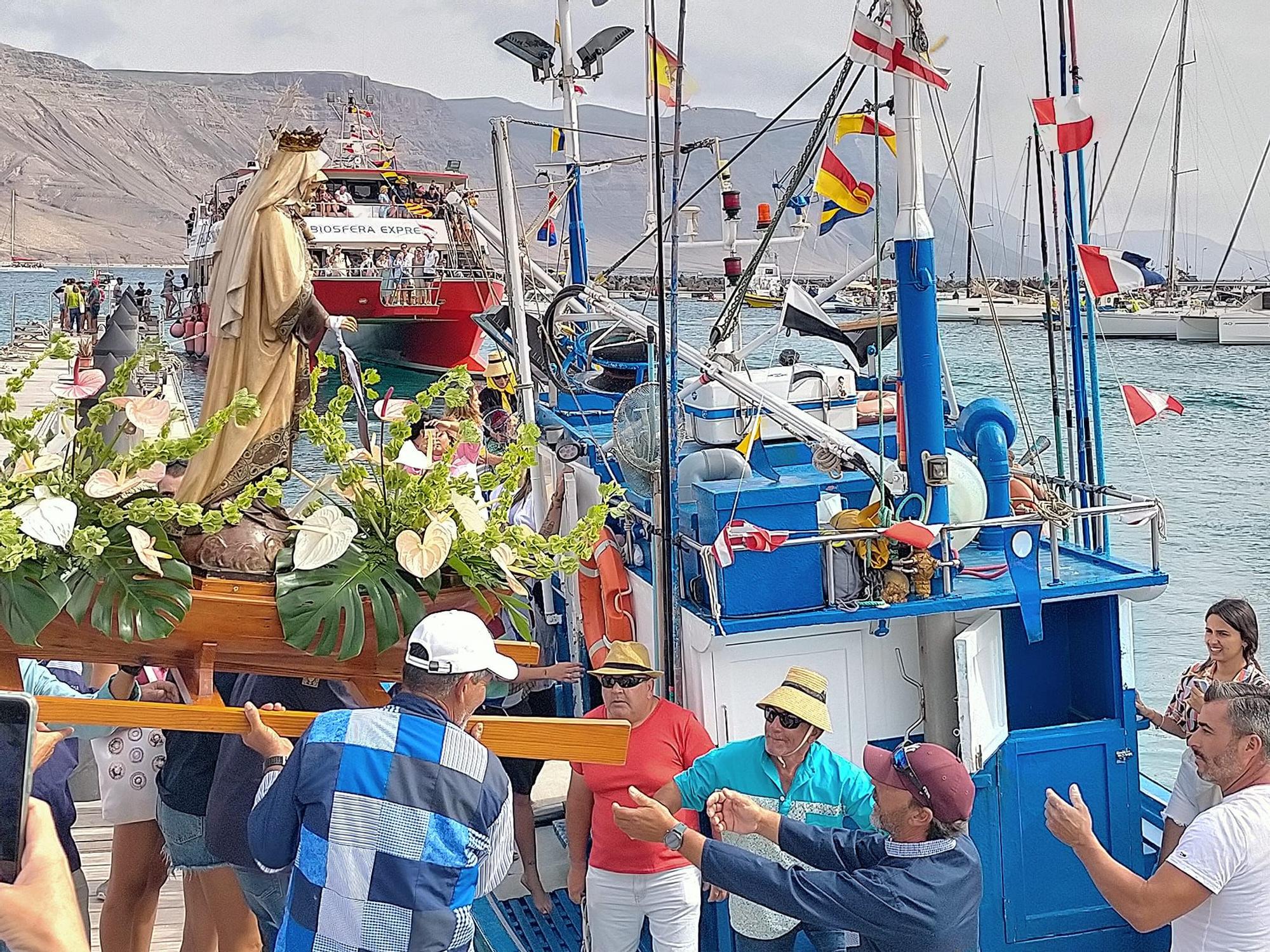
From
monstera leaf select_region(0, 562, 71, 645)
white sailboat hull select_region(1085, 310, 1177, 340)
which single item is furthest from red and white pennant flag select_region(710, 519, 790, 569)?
→ white sailboat hull select_region(1085, 310, 1177, 340)

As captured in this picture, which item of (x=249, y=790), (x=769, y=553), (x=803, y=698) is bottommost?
(x=249, y=790)

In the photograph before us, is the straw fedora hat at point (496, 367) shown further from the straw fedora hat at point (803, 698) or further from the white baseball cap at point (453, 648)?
the white baseball cap at point (453, 648)

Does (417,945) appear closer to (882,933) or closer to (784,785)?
(882,933)

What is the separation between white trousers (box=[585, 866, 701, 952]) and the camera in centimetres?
400

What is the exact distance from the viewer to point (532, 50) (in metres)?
7.60

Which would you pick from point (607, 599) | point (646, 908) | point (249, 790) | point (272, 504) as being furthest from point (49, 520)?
point (607, 599)

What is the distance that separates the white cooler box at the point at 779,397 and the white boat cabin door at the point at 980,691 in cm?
131

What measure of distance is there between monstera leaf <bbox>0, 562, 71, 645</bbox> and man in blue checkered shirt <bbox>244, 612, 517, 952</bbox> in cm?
62

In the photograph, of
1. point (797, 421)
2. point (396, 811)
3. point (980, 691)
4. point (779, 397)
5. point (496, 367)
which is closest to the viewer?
point (396, 811)

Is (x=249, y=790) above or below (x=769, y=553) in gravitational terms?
below

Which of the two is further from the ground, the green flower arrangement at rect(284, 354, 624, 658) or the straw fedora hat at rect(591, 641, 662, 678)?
the green flower arrangement at rect(284, 354, 624, 658)

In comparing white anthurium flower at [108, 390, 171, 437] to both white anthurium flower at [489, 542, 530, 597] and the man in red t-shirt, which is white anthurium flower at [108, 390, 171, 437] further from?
the man in red t-shirt

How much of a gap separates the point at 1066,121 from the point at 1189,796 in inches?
97.3

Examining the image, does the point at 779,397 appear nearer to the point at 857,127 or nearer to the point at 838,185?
the point at 838,185
